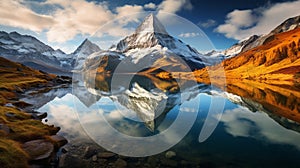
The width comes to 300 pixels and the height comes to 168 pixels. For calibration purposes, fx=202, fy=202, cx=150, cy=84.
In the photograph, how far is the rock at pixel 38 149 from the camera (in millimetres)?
18928

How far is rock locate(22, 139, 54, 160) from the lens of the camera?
62.1 feet

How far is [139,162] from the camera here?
19656 mm

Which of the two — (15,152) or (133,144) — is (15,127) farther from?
(133,144)

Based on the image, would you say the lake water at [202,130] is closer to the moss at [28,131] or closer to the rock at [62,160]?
the moss at [28,131]

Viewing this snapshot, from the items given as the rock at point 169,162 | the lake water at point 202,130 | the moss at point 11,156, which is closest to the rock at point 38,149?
the moss at point 11,156

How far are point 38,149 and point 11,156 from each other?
288 cm

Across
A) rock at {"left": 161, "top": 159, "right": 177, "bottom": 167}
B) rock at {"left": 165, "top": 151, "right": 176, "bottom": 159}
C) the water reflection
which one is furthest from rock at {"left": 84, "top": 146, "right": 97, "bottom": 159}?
the water reflection

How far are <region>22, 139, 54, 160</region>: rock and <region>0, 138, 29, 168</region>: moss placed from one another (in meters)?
0.67

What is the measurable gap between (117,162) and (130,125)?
14.0 metres

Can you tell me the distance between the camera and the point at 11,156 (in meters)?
17.4

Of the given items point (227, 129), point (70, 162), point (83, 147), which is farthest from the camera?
point (227, 129)

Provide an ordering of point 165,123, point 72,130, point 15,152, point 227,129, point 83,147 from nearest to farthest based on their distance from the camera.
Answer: point 15,152
point 83,147
point 72,130
point 227,129
point 165,123

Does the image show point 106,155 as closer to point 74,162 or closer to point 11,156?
point 74,162

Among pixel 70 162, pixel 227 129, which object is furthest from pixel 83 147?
pixel 227 129
